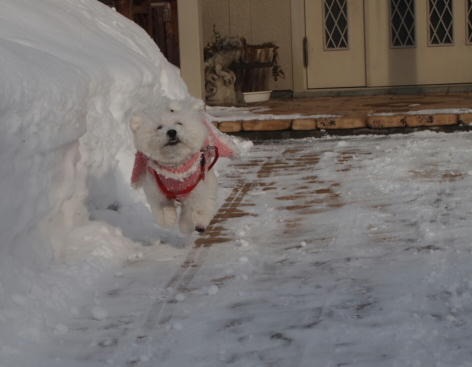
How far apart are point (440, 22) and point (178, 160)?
1124cm

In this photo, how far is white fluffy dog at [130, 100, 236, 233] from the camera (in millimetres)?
6352

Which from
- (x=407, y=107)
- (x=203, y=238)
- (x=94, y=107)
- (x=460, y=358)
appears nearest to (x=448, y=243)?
(x=203, y=238)

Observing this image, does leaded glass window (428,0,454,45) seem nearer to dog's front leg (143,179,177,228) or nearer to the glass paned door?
the glass paned door

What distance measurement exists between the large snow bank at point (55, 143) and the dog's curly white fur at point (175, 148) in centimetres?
46

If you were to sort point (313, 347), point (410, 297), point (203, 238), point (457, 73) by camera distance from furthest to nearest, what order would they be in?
point (457, 73) → point (203, 238) → point (410, 297) → point (313, 347)

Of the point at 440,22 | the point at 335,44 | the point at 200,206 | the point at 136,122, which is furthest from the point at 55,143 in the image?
the point at 440,22

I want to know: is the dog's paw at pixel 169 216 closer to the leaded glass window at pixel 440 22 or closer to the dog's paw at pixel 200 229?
the dog's paw at pixel 200 229

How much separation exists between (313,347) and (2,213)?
6.21ft

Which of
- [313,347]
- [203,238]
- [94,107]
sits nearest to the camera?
[313,347]

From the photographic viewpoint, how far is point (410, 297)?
17.1 feet

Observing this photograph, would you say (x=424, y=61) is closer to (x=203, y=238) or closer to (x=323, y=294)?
(x=203, y=238)

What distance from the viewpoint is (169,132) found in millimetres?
6285

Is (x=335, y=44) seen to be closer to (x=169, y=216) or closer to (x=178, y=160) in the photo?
(x=169, y=216)

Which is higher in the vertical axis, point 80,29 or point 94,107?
point 80,29
